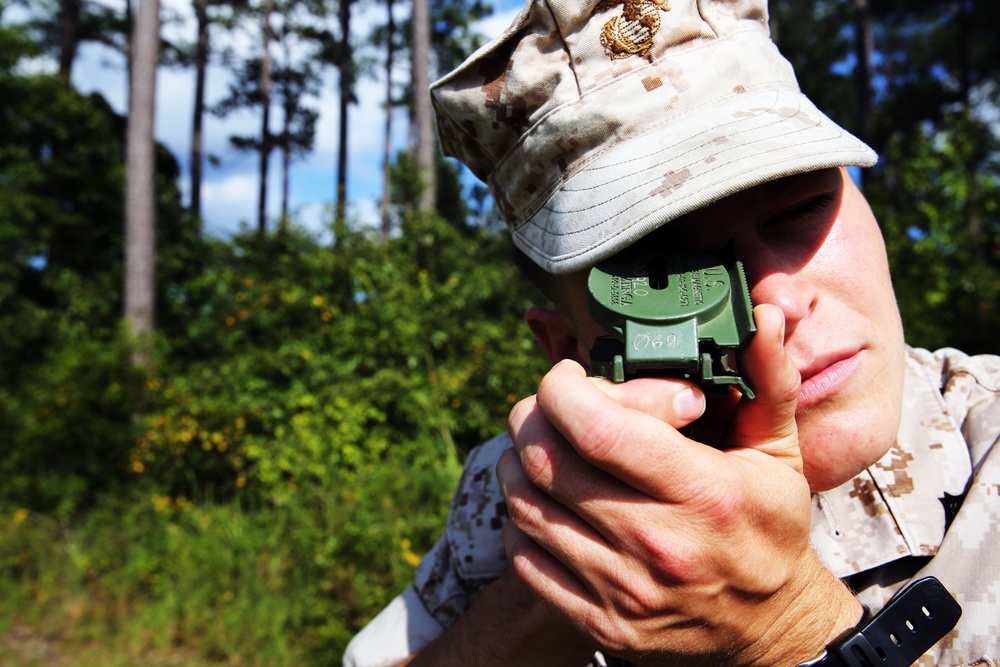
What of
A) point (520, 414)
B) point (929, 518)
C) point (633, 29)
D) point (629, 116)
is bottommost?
point (929, 518)

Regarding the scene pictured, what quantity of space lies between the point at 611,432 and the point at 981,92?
2368 cm

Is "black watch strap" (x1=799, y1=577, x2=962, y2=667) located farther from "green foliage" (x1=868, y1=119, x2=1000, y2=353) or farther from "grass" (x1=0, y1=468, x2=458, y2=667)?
"green foliage" (x1=868, y1=119, x2=1000, y2=353)

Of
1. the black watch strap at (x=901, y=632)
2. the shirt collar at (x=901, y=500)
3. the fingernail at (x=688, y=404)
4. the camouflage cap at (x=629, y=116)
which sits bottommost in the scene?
the black watch strap at (x=901, y=632)

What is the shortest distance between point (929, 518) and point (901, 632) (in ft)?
0.94

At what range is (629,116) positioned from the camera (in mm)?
1163

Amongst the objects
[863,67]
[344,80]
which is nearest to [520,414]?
[863,67]

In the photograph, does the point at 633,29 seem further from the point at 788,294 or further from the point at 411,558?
the point at 411,558

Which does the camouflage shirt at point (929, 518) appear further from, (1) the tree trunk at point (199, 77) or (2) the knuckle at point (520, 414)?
(1) the tree trunk at point (199, 77)

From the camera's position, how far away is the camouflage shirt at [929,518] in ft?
3.54

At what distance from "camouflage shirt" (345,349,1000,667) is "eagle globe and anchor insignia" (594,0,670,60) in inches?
37.6

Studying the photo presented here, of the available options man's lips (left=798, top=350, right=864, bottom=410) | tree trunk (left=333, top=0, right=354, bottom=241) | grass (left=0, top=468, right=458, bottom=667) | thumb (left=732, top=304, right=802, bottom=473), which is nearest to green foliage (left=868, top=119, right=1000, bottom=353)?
grass (left=0, top=468, right=458, bottom=667)

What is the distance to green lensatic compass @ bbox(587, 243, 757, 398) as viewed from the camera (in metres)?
0.86

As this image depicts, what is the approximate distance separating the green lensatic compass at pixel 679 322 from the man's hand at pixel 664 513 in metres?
0.03

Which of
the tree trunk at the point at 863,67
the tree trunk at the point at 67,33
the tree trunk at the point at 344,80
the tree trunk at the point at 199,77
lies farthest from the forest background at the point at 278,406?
the tree trunk at the point at 344,80
